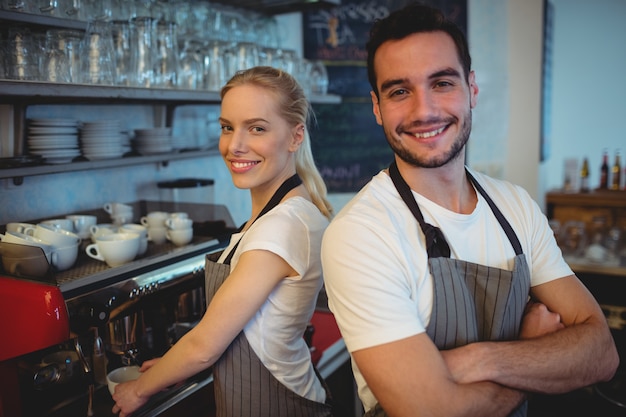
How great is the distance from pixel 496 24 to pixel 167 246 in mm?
3355

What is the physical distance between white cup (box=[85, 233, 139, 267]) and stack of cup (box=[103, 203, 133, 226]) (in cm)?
36

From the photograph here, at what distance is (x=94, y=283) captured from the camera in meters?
1.71

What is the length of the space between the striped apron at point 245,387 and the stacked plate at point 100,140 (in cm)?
80

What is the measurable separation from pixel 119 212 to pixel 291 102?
1014 mm

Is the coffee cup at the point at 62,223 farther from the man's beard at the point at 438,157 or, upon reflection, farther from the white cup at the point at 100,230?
the man's beard at the point at 438,157

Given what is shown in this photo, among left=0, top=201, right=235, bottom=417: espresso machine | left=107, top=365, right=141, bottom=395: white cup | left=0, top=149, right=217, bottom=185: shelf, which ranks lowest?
left=107, top=365, right=141, bottom=395: white cup

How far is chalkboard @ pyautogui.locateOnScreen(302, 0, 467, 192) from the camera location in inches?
151

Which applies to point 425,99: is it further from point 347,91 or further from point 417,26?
point 347,91

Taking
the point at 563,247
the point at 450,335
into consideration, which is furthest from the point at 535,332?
the point at 563,247

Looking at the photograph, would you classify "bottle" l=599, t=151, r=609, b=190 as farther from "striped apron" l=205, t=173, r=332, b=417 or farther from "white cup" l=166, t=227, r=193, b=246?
"striped apron" l=205, t=173, r=332, b=417

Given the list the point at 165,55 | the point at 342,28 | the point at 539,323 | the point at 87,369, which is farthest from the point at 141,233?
the point at 342,28

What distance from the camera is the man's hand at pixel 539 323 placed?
1318 mm

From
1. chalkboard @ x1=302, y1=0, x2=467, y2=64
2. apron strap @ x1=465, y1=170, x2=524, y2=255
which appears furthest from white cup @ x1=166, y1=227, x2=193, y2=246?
chalkboard @ x1=302, y1=0, x2=467, y2=64

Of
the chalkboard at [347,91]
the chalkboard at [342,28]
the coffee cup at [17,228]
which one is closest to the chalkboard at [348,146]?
the chalkboard at [347,91]
